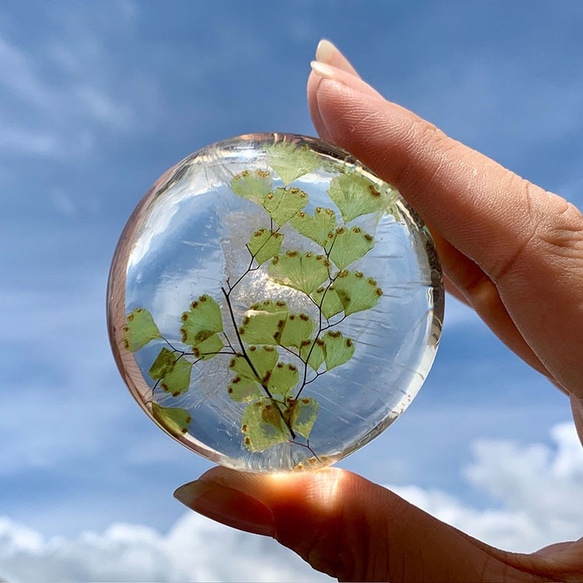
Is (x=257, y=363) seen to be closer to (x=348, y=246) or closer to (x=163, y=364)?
(x=163, y=364)

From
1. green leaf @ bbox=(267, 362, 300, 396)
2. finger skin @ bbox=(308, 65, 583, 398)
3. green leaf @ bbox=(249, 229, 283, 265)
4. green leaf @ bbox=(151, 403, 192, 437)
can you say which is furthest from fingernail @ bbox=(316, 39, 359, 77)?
green leaf @ bbox=(151, 403, 192, 437)

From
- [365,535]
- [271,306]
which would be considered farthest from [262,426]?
[365,535]

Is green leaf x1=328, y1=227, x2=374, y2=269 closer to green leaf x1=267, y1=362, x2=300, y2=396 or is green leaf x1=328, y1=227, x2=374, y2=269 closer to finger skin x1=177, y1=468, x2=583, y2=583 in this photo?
green leaf x1=267, y1=362, x2=300, y2=396

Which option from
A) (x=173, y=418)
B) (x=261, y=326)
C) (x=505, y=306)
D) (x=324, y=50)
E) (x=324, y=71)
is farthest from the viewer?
(x=324, y=50)

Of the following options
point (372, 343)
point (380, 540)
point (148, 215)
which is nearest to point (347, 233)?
point (372, 343)

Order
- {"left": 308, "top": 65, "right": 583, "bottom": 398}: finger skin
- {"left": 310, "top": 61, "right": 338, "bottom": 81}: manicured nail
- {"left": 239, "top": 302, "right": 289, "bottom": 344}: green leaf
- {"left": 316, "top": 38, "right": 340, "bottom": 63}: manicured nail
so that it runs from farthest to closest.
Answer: {"left": 316, "top": 38, "right": 340, "bottom": 63}: manicured nail, {"left": 310, "top": 61, "right": 338, "bottom": 81}: manicured nail, {"left": 308, "top": 65, "right": 583, "bottom": 398}: finger skin, {"left": 239, "top": 302, "right": 289, "bottom": 344}: green leaf
